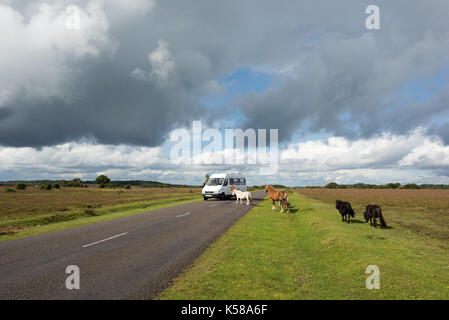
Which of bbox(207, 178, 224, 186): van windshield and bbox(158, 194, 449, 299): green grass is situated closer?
bbox(158, 194, 449, 299): green grass

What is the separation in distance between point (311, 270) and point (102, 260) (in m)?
6.47

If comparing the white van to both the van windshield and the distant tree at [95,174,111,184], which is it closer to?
the van windshield

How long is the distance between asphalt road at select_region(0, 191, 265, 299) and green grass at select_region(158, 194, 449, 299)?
2.61ft

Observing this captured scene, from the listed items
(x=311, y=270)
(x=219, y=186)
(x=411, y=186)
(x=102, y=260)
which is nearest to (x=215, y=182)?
(x=219, y=186)

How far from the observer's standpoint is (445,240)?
1302cm

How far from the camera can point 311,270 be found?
758 centimetres

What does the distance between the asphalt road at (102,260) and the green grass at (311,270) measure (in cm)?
80

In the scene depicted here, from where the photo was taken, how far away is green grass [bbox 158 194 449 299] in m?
5.74

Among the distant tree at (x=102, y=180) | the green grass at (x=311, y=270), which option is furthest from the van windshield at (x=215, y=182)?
the distant tree at (x=102, y=180)

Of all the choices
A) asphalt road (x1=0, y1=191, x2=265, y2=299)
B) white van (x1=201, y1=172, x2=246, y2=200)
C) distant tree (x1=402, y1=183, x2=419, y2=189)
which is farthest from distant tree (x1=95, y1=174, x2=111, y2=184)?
distant tree (x1=402, y1=183, x2=419, y2=189)

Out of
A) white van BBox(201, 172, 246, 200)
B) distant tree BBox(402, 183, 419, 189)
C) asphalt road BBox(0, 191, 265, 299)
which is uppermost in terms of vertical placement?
white van BBox(201, 172, 246, 200)

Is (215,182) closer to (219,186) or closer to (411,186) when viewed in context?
(219,186)

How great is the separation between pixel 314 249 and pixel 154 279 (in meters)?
6.47
